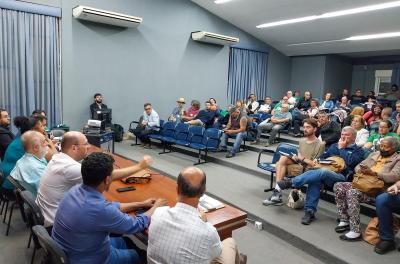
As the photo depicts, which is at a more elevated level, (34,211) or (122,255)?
(34,211)

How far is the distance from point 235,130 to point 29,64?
449 cm

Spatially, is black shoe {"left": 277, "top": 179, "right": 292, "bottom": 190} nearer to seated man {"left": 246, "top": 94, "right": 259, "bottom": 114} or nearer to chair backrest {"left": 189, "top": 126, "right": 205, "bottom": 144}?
chair backrest {"left": 189, "top": 126, "right": 205, "bottom": 144}

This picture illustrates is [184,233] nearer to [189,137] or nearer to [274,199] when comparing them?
[274,199]

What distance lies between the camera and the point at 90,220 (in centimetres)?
152

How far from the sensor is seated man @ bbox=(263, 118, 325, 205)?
12.1 ft

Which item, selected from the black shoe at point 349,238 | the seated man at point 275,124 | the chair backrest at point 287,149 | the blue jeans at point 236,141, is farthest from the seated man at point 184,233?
the seated man at point 275,124

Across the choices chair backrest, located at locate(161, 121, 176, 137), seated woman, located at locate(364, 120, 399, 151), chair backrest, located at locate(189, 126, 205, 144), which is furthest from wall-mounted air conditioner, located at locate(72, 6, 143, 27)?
seated woman, located at locate(364, 120, 399, 151)

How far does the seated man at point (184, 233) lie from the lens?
1435mm

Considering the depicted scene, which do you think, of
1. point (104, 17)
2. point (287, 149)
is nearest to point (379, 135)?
point (287, 149)

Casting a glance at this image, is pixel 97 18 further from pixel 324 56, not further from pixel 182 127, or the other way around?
pixel 324 56

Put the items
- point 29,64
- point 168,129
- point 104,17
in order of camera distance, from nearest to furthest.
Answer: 1. point 29,64
2. point 168,129
3. point 104,17

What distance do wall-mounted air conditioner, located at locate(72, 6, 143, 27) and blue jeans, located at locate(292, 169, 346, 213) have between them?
569 cm

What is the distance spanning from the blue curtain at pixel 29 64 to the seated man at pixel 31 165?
436 centimetres

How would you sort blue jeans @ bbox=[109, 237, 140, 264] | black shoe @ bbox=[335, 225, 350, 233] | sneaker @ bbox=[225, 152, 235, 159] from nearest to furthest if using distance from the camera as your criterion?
blue jeans @ bbox=[109, 237, 140, 264], black shoe @ bbox=[335, 225, 350, 233], sneaker @ bbox=[225, 152, 235, 159]
